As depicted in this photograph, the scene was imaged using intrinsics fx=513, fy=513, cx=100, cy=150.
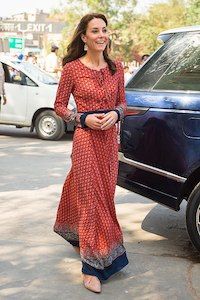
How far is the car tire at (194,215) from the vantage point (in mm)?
3898

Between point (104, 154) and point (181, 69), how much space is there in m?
1.10

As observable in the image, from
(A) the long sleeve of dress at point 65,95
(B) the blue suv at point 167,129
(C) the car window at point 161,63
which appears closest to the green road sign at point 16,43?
(C) the car window at point 161,63

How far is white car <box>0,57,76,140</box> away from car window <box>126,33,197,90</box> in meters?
5.74

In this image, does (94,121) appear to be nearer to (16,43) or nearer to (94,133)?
(94,133)

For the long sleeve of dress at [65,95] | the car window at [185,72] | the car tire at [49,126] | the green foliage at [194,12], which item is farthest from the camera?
the green foliage at [194,12]

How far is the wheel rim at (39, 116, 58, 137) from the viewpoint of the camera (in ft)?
33.0

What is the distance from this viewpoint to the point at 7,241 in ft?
14.4

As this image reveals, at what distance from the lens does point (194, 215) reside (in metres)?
3.93

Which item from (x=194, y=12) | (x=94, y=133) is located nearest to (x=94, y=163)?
(x=94, y=133)

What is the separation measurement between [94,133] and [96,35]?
0.65 m

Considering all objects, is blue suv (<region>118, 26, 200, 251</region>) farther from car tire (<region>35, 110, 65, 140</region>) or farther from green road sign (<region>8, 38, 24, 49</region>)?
green road sign (<region>8, 38, 24, 49</region>)

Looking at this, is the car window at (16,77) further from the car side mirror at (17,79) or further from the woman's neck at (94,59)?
the woman's neck at (94,59)

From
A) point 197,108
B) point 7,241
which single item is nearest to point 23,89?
point 7,241

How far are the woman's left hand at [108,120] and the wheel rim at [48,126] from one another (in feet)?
21.9
